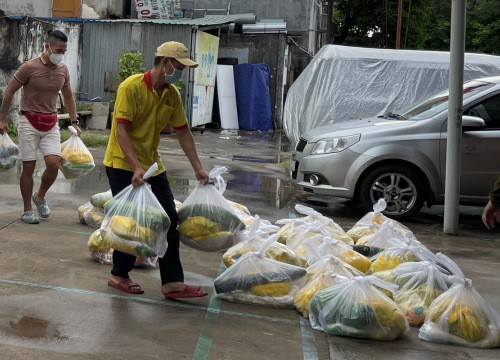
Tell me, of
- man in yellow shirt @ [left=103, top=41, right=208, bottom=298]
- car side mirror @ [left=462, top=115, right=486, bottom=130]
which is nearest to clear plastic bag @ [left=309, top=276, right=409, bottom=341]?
man in yellow shirt @ [left=103, top=41, right=208, bottom=298]

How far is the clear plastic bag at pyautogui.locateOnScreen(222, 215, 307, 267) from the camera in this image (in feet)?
19.7

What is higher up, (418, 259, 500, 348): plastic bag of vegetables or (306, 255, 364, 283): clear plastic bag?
(306, 255, 364, 283): clear plastic bag

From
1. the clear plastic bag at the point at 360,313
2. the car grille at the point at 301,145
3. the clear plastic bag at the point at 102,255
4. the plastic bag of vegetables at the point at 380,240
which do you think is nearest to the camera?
the clear plastic bag at the point at 360,313

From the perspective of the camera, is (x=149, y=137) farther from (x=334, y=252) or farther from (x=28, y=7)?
(x=28, y=7)

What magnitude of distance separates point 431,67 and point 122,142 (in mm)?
9182

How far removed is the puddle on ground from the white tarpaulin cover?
941cm

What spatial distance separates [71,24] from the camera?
71.6 feet

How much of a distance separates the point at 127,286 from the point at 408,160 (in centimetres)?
513

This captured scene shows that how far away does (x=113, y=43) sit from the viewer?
22.4m

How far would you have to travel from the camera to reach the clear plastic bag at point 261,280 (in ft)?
18.9

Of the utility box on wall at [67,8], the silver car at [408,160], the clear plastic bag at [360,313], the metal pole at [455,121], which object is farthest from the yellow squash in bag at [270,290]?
the utility box on wall at [67,8]

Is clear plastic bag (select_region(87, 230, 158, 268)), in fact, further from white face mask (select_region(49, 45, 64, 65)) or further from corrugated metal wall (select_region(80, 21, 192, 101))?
corrugated metal wall (select_region(80, 21, 192, 101))

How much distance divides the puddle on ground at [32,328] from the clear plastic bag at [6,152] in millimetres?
3380

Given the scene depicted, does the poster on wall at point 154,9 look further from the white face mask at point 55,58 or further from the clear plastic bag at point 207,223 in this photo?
the clear plastic bag at point 207,223
